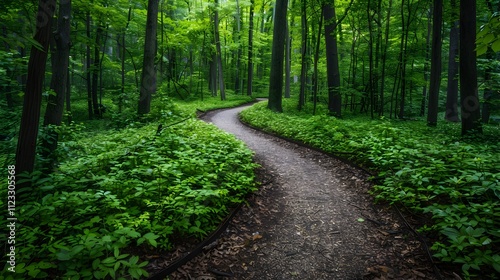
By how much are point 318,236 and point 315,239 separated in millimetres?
99

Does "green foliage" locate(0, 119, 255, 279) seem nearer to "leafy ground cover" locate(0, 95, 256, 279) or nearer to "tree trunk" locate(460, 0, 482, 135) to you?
"leafy ground cover" locate(0, 95, 256, 279)

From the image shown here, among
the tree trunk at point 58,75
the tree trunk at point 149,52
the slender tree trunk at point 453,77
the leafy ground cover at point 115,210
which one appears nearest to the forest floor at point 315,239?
the leafy ground cover at point 115,210

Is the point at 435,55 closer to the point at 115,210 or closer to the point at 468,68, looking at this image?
the point at 468,68

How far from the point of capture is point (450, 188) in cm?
378

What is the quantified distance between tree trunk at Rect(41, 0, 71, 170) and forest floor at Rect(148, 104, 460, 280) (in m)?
3.41

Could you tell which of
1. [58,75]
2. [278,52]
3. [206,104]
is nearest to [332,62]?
[278,52]

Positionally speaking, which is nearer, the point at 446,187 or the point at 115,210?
the point at 115,210

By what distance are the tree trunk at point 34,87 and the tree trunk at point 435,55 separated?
44.2 ft

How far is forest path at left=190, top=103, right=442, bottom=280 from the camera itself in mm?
3143

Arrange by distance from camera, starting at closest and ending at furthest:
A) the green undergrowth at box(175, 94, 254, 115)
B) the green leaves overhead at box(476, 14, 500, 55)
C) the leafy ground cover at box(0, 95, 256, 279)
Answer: the green leaves overhead at box(476, 14, 500, 55), the leafy ground cover at box(0, 95, 256, 279), the green undergrowth at box(175, 94, 254, 115)

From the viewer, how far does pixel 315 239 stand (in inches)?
148

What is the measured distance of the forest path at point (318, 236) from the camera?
3.14 metres

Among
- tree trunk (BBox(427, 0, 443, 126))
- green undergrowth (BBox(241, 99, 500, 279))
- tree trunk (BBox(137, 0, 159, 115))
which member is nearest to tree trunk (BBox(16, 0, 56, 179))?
green undergrowth (BBox(241, 99, 500, 279))

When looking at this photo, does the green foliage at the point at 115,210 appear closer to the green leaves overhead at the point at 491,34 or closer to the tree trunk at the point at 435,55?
the green leaves overhead at the point at 491,34
